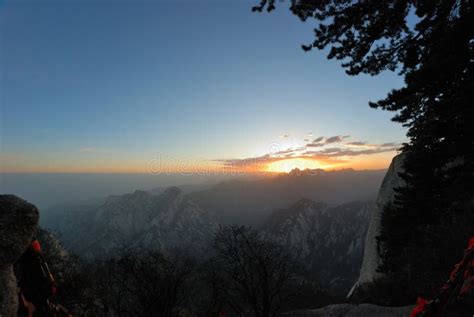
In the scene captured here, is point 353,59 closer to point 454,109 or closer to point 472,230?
point 454,109

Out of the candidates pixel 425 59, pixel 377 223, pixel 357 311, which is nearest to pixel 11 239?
pixel 425 59

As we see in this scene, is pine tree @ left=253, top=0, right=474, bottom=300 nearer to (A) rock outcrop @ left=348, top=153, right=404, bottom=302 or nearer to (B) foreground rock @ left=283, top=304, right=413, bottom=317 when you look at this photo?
(B) foreground rock @ left=283, top=304, right=413, bottom=317

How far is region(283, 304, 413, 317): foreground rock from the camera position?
2008 centimetres

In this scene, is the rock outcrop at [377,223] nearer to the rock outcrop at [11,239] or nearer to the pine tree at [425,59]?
the pine tree at [425,59]

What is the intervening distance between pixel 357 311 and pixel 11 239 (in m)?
26.9

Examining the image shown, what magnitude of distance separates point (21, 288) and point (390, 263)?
1380 inches

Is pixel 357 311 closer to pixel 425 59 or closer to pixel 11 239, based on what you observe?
pixel 425 59

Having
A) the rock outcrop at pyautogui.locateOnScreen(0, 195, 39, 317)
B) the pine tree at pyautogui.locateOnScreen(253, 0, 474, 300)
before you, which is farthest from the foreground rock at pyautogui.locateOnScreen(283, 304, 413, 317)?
the rock outcrop at pyautogui.locateOnScreen(0, 195, 39, 317)

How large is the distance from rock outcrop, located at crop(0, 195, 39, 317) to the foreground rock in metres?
23.4

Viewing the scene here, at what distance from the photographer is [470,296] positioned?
13453 mm

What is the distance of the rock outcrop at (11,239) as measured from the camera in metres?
5.97

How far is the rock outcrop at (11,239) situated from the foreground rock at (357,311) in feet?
76.8

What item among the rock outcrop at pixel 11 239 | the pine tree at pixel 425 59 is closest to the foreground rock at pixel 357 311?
the pine tree at pixel 425 59

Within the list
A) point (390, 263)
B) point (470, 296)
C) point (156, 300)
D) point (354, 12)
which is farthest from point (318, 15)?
point (390, 263)
